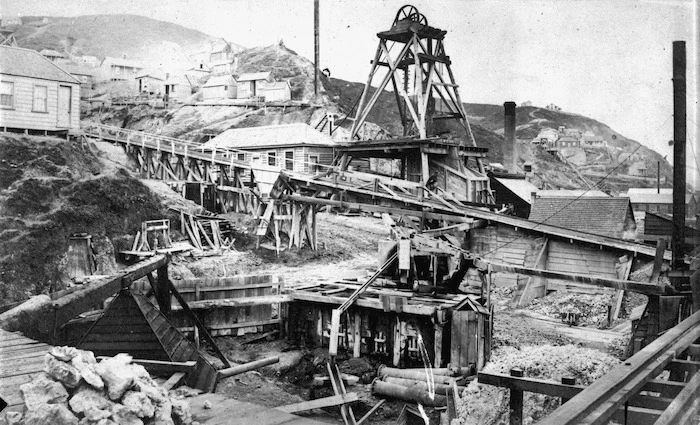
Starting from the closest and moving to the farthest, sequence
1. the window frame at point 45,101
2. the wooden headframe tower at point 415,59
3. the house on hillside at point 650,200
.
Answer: the window frame at point 45,101 → the wooden headframe tower at point 415,59 → the house on hillside at point 650,200

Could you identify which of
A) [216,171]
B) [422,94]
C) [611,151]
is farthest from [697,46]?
[611,151]

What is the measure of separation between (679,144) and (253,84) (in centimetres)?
4693

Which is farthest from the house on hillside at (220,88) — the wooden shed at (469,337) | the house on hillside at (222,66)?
the wooden shed at (469,337)

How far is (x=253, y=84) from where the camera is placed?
5303cm

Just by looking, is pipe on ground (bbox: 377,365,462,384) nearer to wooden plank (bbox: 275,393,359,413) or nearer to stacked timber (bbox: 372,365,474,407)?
stacked timber (bbox: 372,365,474,407)

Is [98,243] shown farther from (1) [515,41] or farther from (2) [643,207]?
(2) [643,207]

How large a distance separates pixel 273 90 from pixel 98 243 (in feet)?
122

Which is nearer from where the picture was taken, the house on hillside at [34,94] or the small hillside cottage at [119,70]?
the house on hillside at [34,94]

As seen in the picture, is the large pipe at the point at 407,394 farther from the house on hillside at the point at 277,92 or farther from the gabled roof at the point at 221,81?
the gabled roof at the point at 221,81

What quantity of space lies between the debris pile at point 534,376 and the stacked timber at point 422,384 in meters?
1.15

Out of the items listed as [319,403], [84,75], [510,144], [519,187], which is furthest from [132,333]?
[84,75]

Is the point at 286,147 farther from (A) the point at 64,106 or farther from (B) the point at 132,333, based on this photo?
(B) the point at 132,333

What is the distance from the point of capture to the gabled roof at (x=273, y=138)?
32.1 m

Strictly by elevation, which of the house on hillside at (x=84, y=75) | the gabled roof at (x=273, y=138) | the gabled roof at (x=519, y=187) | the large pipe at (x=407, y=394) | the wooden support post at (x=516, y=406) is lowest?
the large pipe at (x=407, y=394)
